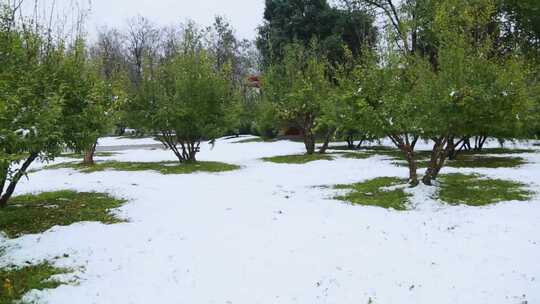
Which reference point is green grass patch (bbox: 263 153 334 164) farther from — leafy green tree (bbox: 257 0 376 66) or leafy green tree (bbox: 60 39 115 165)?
leafy green tree (bbox: 257 0 376 66)

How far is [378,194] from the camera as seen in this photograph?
981cm

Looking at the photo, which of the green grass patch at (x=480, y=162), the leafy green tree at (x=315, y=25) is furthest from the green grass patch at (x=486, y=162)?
the leafy green tree at (x=315, y=25)

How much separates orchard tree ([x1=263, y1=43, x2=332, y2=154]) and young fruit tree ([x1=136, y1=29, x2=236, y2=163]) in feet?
11.3

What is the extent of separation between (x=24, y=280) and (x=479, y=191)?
912 centimetres

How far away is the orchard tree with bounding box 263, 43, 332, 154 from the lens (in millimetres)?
18641

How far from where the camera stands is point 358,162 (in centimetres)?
1593

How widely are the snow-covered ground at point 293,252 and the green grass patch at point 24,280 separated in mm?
196

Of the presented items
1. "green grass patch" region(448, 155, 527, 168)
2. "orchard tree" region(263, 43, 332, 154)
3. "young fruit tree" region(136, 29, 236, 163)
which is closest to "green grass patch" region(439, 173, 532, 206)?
"green grass patch" region(448, 155, 527, 168)

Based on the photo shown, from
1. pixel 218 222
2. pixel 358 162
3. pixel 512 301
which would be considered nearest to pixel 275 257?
pixel 218 222

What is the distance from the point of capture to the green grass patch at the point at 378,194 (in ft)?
29.1

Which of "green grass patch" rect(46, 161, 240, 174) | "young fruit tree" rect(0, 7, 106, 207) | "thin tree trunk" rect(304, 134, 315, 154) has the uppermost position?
"young fruit tree" rect(0, 7, 106, 207)

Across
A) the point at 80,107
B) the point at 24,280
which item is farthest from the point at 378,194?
the point at 24,280

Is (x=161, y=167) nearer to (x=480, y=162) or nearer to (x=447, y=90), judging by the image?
(x=447, y=90)

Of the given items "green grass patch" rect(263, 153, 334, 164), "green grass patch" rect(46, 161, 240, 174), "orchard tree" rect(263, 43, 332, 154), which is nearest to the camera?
"green grass patch" rect(46, 161, 240, 174)
